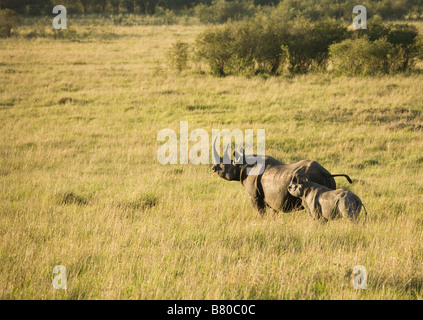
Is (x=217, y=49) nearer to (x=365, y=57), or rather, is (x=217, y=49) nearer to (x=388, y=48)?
(x=365, y=57)

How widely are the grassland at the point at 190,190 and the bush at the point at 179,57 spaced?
2016 mm

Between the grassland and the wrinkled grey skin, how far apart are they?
196 mm

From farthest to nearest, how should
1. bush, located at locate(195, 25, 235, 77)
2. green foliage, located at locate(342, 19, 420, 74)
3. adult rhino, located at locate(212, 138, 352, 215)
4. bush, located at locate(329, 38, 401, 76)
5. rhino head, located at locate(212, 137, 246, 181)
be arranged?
bush, located at locate(195, 25, 235, 77)
green foliage, located at locate(342, 19, 420, 74)
bush, located at locate(329, 38, 401, 76)
rhino head, located at locate(212, 137, 246, 181)
adult rhino, located at locate(212, 138, 352, 215)

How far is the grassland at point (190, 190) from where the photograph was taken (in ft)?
16.0

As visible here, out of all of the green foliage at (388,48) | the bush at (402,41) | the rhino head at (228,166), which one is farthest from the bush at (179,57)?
the rhino head at (228,166)

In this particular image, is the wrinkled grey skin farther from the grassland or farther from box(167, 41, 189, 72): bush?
box(167, 41, 189, 72): bush

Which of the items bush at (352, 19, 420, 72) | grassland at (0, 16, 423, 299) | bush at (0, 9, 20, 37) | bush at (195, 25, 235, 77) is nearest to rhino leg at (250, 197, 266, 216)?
grassland at (0, 16, 423, 299)

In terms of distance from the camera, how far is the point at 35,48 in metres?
34.3

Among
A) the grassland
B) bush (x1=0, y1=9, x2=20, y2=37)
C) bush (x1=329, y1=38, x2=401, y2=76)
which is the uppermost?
bush (x1=0, y1=9, x2=20, y2=37)

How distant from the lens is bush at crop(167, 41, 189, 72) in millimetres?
26750

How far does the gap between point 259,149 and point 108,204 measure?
20.4ft

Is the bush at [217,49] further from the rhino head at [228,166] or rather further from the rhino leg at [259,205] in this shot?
the rhino leg at [259,205]
